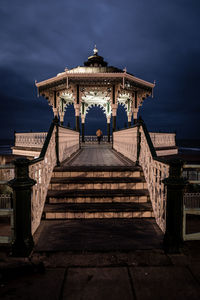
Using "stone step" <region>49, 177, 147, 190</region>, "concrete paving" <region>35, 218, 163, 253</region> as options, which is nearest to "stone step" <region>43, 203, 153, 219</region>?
"concrete paving" <region>35, 218, 163, 253</region>

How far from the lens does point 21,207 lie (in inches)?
104

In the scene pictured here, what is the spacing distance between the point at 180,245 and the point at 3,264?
2491 millimetres

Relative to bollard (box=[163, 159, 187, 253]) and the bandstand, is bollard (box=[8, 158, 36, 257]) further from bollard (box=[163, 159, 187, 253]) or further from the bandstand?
the bandstand

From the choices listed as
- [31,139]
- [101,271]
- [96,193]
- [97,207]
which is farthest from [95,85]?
[101,271]

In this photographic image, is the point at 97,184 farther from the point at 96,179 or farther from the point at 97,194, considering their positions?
the point at 97,194

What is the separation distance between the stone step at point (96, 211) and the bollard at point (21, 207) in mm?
1068

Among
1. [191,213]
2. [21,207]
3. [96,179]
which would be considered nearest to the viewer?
[21,207]

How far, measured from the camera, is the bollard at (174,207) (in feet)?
8.70

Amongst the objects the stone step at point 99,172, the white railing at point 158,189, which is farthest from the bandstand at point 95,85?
the white railing at point 158,189

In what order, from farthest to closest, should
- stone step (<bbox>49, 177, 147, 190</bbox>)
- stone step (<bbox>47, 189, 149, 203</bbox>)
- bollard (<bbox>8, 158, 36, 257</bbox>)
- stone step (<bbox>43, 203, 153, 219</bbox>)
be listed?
stone step (<bbox>49, 177, 147, 190</bbox>) → stone step (<bbox>47, 189, 149, 203</bbox>) → stone step (<bbox>43, 203, 153, 219</bbox>) → bollard (<bbox>8, 158, 36, 257</bbox>)

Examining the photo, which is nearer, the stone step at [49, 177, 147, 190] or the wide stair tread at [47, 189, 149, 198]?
the wide stair tread at [47, 189, 149, 198]

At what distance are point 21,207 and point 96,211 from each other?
1.64 m

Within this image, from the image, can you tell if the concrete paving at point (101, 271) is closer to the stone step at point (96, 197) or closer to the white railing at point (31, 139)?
the stone step at point (96, 197)

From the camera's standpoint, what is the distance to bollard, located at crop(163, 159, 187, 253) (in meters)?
2.65
